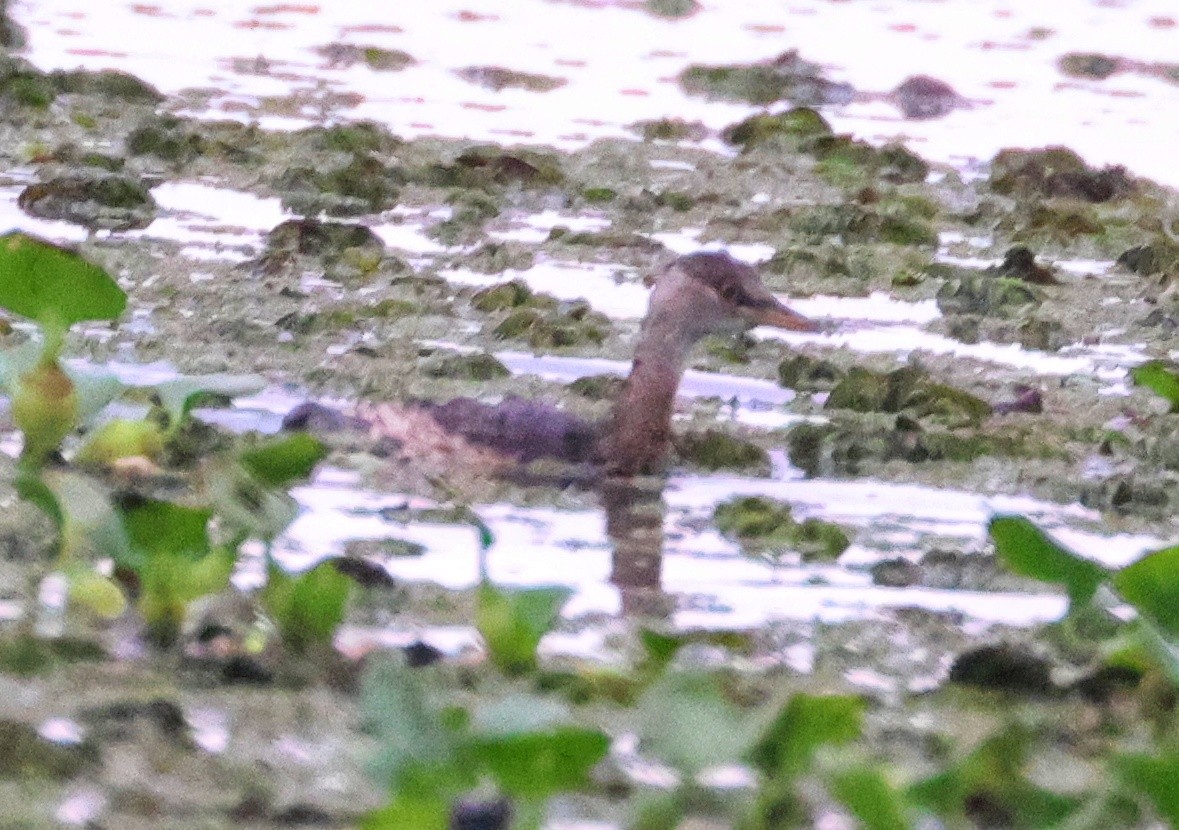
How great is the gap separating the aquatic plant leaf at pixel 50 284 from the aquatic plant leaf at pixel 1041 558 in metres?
1.48

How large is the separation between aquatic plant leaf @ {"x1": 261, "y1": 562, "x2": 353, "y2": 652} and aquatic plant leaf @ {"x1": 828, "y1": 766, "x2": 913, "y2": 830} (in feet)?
3.64

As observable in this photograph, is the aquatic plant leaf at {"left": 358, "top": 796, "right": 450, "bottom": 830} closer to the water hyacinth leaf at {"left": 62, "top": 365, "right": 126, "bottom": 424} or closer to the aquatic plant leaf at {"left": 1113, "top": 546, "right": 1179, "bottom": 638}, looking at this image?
the aquatic plant leaf at {"left": 1113, "top": 546, "right": 1179, "bottom": 638}

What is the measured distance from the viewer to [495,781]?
9.23 ft

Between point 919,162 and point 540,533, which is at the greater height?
point 919,162

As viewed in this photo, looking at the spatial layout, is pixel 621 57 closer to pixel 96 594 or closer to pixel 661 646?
pixel 96 594

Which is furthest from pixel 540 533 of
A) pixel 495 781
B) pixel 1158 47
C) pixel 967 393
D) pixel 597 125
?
pixel 1158 47

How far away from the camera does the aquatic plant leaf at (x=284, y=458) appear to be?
3.94 m

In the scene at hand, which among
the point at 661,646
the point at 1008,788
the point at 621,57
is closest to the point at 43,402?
the point at 661,646

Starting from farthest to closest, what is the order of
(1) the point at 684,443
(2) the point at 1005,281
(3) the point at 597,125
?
1. (3) the point at 597,125
2. (2) the point at 1005,281
3. (1) the point at 684,443

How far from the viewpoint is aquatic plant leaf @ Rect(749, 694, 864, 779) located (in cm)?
295

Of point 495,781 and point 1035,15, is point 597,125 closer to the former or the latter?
point 1035,15

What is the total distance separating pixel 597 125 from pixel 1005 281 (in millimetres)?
3928

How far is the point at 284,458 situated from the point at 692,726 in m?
1.19

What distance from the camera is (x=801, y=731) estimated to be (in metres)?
2.97
